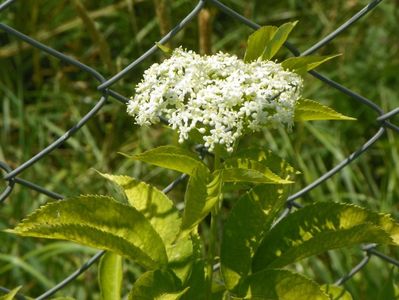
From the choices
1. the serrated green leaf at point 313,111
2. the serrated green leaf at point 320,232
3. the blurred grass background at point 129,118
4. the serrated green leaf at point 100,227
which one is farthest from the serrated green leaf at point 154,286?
the blurred grass background at point 129,118

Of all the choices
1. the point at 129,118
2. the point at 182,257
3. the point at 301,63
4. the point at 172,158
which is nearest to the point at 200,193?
the point at 172,158

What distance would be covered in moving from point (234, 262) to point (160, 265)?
115 mm

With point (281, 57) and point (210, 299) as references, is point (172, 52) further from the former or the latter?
point (281, 57)

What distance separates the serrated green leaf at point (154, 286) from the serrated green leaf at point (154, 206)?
0.07 meters

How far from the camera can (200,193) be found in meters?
1.11

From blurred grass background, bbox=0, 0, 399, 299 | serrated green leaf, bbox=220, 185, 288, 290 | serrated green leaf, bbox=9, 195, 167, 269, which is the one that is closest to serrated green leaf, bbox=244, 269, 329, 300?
serrated green leaf, bbox=220, 185, 288, 290

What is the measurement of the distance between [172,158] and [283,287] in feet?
0.82

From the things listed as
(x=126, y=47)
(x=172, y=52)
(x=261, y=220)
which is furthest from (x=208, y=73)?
(x=126, y=47)

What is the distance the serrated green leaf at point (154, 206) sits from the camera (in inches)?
49.4

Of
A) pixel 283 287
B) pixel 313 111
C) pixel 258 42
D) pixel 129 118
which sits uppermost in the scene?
pixel 129 118

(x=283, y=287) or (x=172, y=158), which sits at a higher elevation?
(x=172, y=158)

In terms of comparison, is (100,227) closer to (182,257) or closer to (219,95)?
(182,257)

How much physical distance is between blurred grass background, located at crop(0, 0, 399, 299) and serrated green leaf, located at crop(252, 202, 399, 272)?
30.3 inches

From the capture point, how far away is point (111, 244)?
1163mm
